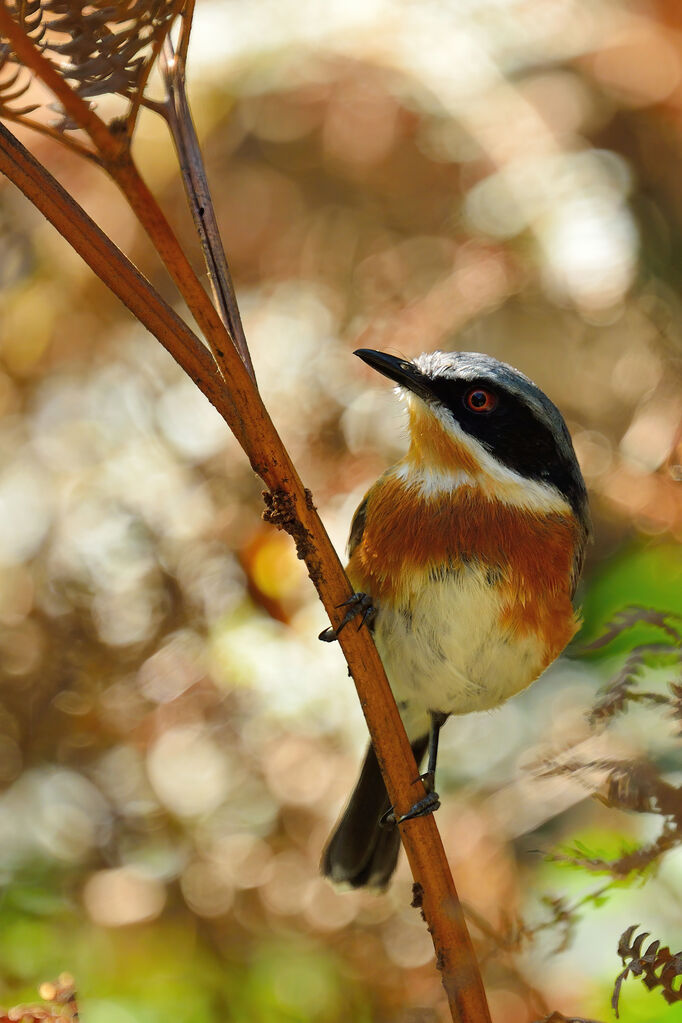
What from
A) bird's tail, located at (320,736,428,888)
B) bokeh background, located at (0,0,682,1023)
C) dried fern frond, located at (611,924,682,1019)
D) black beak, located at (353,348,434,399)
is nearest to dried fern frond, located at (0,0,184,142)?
black beak, located at (353,348,434,399)

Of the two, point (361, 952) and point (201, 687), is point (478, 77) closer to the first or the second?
point (201, 687)

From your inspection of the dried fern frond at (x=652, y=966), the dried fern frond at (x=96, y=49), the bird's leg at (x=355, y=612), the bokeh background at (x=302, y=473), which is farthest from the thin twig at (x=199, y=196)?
the bokeh background at (x=302, y=473)

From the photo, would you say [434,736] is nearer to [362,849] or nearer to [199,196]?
[362,849]

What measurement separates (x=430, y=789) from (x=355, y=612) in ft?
5.32

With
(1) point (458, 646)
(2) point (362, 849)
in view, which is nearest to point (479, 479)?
(1) point (458, 646)

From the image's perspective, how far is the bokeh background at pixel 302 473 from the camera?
185 inches

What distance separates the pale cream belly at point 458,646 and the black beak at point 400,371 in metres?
0.73

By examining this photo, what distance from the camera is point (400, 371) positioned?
13.1 ft

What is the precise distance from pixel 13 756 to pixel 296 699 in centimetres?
139

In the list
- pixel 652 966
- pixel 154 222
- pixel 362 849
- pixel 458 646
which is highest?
pixel 154 222

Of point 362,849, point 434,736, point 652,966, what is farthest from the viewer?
point 434,736

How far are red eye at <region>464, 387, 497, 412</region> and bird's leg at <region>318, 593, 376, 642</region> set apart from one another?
34.0 inches

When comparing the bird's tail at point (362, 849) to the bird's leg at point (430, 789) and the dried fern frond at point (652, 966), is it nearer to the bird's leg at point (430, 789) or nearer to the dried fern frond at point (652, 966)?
the bird's leg at point (430, 789)

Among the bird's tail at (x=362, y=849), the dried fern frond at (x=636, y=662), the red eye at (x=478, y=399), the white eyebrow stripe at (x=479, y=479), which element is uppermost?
the red eye at (x=478, y=399)
